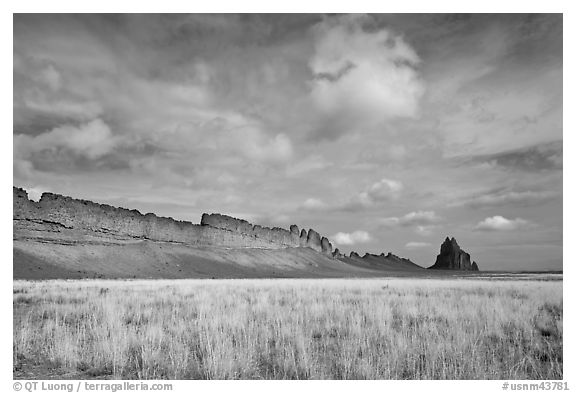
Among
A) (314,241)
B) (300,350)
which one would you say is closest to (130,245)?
(300,350)

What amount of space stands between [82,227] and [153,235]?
13734 millimetres

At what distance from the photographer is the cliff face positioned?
53.2m

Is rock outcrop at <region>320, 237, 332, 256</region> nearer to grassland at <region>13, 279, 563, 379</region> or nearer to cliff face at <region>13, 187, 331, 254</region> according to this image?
cliff face at <region>13, 187, 331, 254</region>

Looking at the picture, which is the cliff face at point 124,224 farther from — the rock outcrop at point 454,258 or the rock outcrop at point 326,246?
the rock outcrop at point 454,258

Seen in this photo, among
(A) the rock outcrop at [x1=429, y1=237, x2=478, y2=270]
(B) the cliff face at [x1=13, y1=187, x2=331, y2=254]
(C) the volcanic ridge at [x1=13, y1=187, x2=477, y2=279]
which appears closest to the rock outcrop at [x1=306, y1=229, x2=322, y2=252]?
(C) the volcanic ridge at [x1=13, y1=187, x2=477, y2=279]

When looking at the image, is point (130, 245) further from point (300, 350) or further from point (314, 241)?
point (314, 241)

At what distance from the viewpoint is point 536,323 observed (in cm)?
844

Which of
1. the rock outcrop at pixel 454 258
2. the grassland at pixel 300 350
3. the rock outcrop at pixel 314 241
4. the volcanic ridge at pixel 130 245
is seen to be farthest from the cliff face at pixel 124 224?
the rock outcrop at pixel 454 258

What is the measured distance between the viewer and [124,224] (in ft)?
219

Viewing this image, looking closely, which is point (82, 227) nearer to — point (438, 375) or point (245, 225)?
point (245, 225)

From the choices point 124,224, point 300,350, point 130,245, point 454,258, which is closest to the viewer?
point 300,350

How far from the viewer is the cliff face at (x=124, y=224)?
53.2 meters
